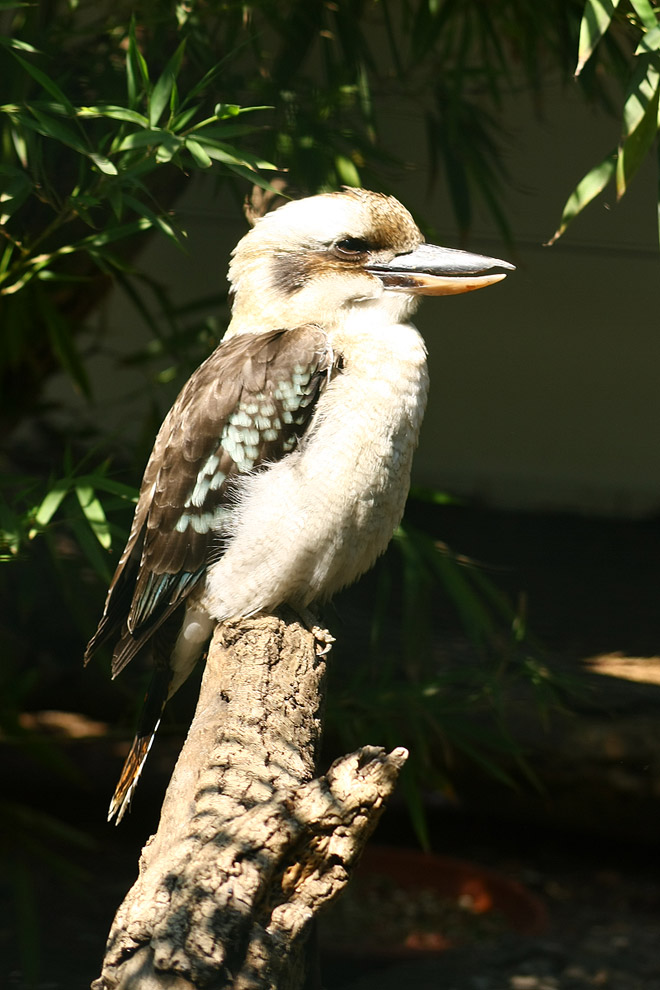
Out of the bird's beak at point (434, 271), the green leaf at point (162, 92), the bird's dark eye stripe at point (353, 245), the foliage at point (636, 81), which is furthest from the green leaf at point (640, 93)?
the green leaf at point (162, 92)

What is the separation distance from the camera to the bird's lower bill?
4.87 ft

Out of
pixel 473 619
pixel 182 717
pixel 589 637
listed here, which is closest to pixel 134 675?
pixel 182 717

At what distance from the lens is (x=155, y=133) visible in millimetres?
1536

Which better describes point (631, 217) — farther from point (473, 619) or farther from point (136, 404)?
point (473, 619)

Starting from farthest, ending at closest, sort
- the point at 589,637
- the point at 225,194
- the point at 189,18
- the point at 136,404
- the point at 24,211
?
1. the point at 136,404
2. the point at 225,194
3. the point at 589,637
4. the point at 24,211
5. the point at 189,18

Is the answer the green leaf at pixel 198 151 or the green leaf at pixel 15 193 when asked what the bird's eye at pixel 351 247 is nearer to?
the green leaf at pixel 198 151

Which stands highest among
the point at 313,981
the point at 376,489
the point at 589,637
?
the point at 376,489

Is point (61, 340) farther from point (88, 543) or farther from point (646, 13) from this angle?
point (646, 13)

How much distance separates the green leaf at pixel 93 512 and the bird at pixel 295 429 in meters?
0.19

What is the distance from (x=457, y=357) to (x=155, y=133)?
3.71 meters

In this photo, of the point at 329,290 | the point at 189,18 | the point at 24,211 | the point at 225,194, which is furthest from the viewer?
the point at 225,194

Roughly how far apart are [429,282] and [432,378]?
3.69 meters

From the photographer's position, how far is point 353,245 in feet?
4.94

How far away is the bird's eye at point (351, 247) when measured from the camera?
150 cm
